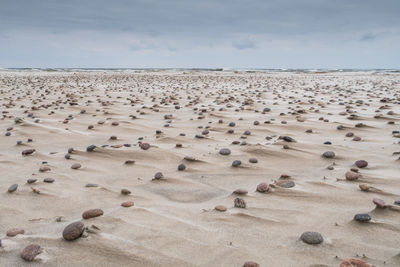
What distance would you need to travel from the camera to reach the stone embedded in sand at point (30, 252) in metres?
1.49

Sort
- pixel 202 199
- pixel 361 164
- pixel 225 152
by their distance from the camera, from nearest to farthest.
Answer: pixel 202 199
pixel 361 164
pixel 225 152

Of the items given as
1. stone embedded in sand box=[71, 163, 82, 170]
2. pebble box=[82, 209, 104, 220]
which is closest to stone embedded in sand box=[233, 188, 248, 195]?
pebble box=[82, 209, 104, 220]

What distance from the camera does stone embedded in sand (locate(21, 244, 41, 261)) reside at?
1.49 metres

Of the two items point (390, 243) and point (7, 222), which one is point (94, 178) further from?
point (390, 243)

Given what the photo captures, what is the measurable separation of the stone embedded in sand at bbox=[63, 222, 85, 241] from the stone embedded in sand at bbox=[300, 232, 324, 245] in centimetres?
121

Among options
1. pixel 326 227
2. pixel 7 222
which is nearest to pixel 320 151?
pixel 326 227

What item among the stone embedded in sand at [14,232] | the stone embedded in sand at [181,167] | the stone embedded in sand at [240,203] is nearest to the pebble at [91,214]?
the stone embedded in sand at [14,232]

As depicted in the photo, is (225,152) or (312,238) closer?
(312,238)

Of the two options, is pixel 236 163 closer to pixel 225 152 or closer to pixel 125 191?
pixel 225 152

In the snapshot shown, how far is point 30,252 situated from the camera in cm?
151

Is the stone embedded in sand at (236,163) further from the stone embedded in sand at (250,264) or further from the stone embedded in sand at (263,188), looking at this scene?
the stone embedded in sand at (250,264)

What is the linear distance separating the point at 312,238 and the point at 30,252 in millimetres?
1443

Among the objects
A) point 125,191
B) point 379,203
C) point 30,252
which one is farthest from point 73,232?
point 379,203

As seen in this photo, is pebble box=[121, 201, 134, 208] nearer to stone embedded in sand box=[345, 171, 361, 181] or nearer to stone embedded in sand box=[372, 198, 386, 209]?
stone embedded in sand box=[372, 198, 386, 209]
